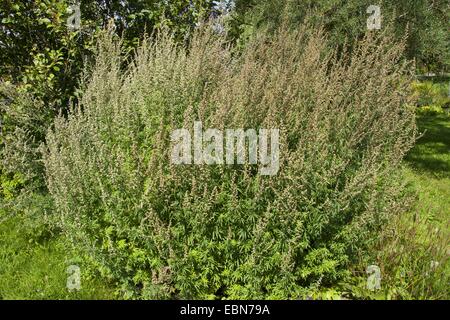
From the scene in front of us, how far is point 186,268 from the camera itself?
317cm

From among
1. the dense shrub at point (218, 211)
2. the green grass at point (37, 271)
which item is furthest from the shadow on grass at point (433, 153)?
the green grass at point (37, 271)

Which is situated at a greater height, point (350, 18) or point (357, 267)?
point (350, 18)

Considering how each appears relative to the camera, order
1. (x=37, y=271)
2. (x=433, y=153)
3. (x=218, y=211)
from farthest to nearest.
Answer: (x=433, y=153) < (x=37, y=271) < (x=218, y=211)

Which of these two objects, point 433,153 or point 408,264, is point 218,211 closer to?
point 408,264

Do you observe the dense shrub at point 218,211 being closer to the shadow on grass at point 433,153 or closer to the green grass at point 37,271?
the green grass at point 37,271

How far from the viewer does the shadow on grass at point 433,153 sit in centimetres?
785

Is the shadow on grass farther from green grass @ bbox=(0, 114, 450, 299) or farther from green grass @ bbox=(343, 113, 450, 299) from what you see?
green grass @ bbox=(0, 114, 450, 299)

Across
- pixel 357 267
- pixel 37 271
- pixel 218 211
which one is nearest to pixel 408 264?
pixel 357 267

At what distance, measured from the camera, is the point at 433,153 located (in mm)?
9086

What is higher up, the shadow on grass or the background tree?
the background tree

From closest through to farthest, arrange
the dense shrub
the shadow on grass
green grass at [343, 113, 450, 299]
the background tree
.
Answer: the dense shrub → green grass at [343, 113, 450, 299] → the background tree → the shadow on grass

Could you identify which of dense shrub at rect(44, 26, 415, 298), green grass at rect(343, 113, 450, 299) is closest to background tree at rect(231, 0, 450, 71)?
dense shrub at rect(44, 26, 415, 298)

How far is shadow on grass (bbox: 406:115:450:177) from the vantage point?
785cm
